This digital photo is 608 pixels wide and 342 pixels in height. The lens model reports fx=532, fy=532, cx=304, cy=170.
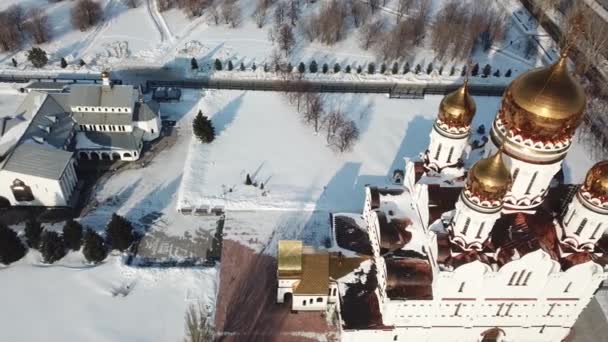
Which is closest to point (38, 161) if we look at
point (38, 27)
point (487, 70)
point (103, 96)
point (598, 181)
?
point (103, 96)

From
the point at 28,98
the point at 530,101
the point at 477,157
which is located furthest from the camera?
the point at 28,98

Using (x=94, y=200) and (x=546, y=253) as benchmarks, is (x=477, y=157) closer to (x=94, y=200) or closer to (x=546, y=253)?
(x=546, y=253)

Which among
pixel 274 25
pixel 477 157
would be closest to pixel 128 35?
pixel 274 25

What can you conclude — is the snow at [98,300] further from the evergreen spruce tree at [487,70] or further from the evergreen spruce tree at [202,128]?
the evergreen spruce tree at [487,70]

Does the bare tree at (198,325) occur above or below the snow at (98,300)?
above

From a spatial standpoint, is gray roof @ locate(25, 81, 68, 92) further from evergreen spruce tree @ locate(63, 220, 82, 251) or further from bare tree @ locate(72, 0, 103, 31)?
evergreen spruce tree @ locate(63, 220, 82, 251)

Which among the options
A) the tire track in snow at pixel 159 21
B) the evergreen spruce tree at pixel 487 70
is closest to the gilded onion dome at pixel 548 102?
the evergreen spruce tree at pixel 487 70
